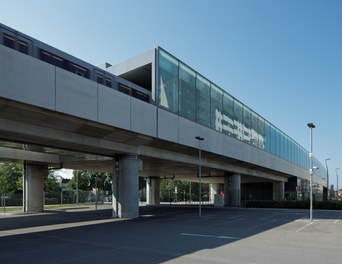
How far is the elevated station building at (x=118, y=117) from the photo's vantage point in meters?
21.0

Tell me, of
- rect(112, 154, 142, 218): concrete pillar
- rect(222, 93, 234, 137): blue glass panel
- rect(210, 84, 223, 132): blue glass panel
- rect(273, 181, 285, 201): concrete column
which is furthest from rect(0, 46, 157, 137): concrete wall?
rect(273, 181, 285, 201): concrete column

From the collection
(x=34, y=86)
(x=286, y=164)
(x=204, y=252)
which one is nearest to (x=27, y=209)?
(x=34, y=86)

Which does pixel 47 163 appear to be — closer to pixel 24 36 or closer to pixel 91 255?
pixel 24 36

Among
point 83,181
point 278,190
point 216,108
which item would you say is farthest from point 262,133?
point 83,181

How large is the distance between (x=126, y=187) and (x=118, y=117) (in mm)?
6743

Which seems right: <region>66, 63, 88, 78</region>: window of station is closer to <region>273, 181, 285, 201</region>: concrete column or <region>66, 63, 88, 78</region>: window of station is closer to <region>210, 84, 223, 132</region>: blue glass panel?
<region>210, 84, 223, 132</region>: blue glass panel

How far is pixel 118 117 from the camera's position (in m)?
26.6

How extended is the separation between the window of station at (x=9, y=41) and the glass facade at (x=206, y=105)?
12966mm

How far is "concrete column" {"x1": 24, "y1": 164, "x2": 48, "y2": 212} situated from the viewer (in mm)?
42250

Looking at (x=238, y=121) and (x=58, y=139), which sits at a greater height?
(x=238, y=121)

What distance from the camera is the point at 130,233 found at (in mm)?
19828

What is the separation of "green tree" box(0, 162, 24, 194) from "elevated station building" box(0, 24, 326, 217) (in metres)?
48.2

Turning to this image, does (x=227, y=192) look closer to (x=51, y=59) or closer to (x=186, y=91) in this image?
(x=186, y=91)

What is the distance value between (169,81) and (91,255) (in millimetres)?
21802
